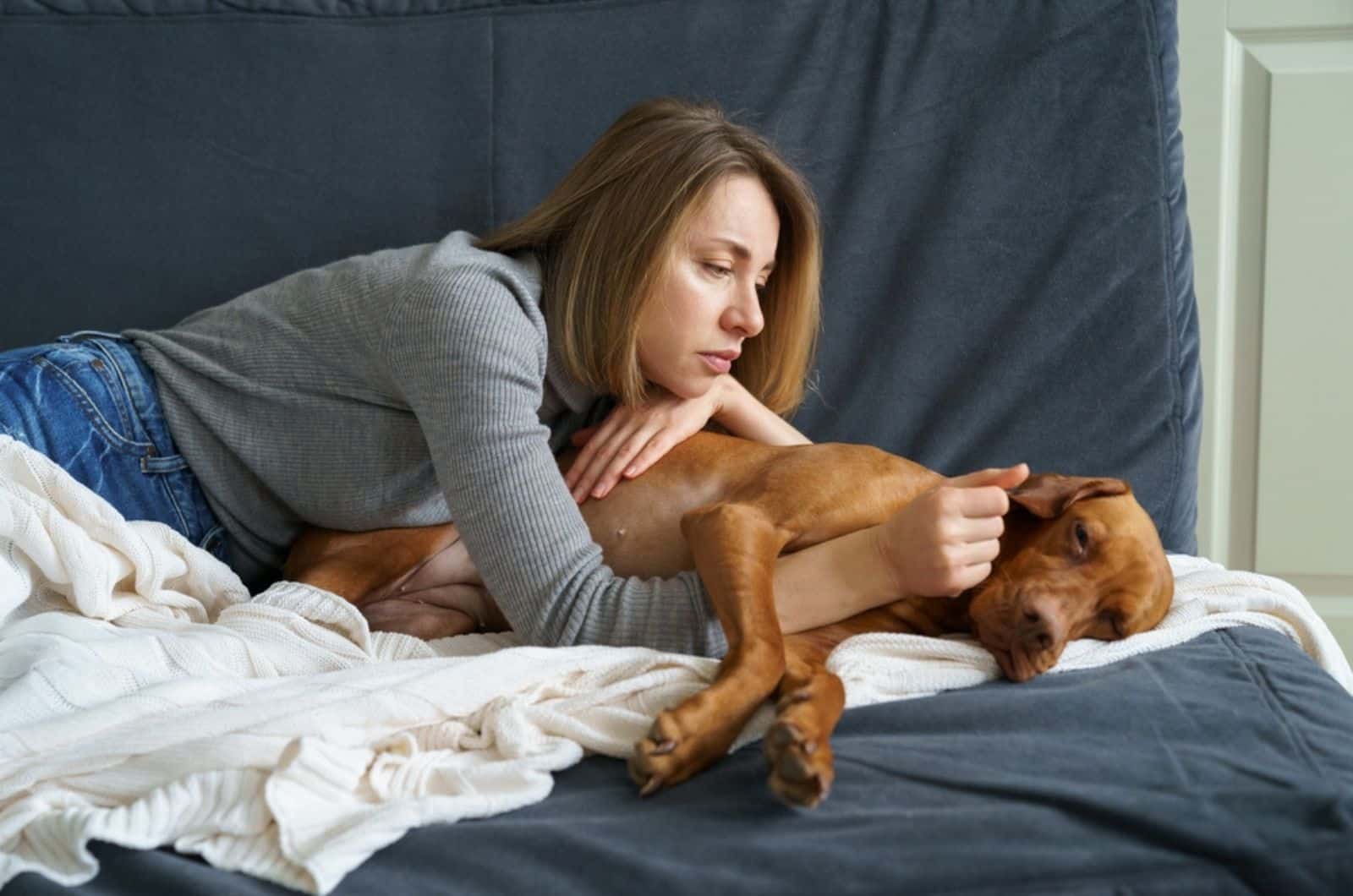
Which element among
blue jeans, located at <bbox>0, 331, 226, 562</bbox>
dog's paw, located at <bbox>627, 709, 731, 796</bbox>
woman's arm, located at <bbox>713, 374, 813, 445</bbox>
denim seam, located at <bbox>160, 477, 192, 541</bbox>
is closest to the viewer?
dog's paw, located at <bbox>627, 709, 731, 796</bbox>

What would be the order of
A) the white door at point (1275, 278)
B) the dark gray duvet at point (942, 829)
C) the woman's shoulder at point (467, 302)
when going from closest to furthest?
the dark gray duvet at point (942, 829) < the woman's shoulder at point (467, 302) < the white door at point (1275, 278)

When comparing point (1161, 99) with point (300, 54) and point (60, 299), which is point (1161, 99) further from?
point (60, 299)

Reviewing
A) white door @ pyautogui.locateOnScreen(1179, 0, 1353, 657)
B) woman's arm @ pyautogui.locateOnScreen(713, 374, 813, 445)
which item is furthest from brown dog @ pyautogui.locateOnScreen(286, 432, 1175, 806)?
white door @ pyautogui.locateOnScreen(1179, 0, 1353, 657)

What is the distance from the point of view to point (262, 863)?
1156 millimetres

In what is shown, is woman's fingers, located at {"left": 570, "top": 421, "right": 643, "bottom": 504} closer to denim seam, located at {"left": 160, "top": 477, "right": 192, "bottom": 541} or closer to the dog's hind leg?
the dog's hind leg

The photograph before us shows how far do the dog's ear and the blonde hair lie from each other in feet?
1.77

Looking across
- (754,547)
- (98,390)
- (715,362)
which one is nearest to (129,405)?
(98,390)

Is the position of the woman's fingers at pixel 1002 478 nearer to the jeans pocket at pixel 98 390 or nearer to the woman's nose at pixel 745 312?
the woman's nose at pixel 745 312

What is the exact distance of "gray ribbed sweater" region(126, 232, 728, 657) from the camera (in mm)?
1608

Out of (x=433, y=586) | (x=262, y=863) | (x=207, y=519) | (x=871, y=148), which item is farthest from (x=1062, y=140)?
(x=262, y=863)

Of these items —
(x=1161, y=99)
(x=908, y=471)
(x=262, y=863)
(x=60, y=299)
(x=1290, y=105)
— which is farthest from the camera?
(x=1290, y=105)

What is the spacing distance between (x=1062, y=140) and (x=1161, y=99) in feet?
0.62

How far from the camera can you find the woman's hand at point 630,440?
6.39 ft

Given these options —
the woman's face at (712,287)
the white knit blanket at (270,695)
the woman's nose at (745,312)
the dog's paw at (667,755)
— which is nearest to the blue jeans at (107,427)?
the white knit blanket at (270,695)
